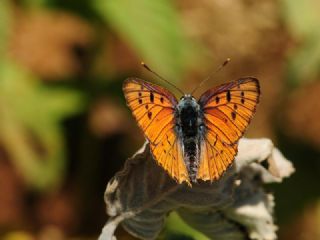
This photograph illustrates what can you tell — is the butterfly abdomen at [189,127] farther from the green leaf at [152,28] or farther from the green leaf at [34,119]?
the green leaf at [34,119]

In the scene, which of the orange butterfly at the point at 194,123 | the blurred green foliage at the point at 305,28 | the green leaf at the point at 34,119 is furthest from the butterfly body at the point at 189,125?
the green leaf at the point at 34,119

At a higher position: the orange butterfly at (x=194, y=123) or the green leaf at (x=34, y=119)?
the orange butterfly at (x=194, y=123)

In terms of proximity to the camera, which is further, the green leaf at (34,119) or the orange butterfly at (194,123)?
the green leaf at (34,119)

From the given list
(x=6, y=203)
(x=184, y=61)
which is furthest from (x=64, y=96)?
(x=6, y=203)

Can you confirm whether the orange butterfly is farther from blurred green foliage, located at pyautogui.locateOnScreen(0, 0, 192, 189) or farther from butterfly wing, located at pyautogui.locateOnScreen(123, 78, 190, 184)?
blurred green foliage, located at pyautogui.locateOnScreen(0, 0, 192, 189)

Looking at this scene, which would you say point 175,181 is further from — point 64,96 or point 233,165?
point 64,96

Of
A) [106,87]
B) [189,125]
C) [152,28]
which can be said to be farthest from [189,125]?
[106,87]

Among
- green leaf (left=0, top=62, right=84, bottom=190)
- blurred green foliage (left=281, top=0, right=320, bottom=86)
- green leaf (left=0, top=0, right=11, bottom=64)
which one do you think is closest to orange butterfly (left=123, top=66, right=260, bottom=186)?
green leaf (left=0, top=0, right=11, bottom=64)

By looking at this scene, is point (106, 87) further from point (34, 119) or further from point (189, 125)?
point (189, 125)
